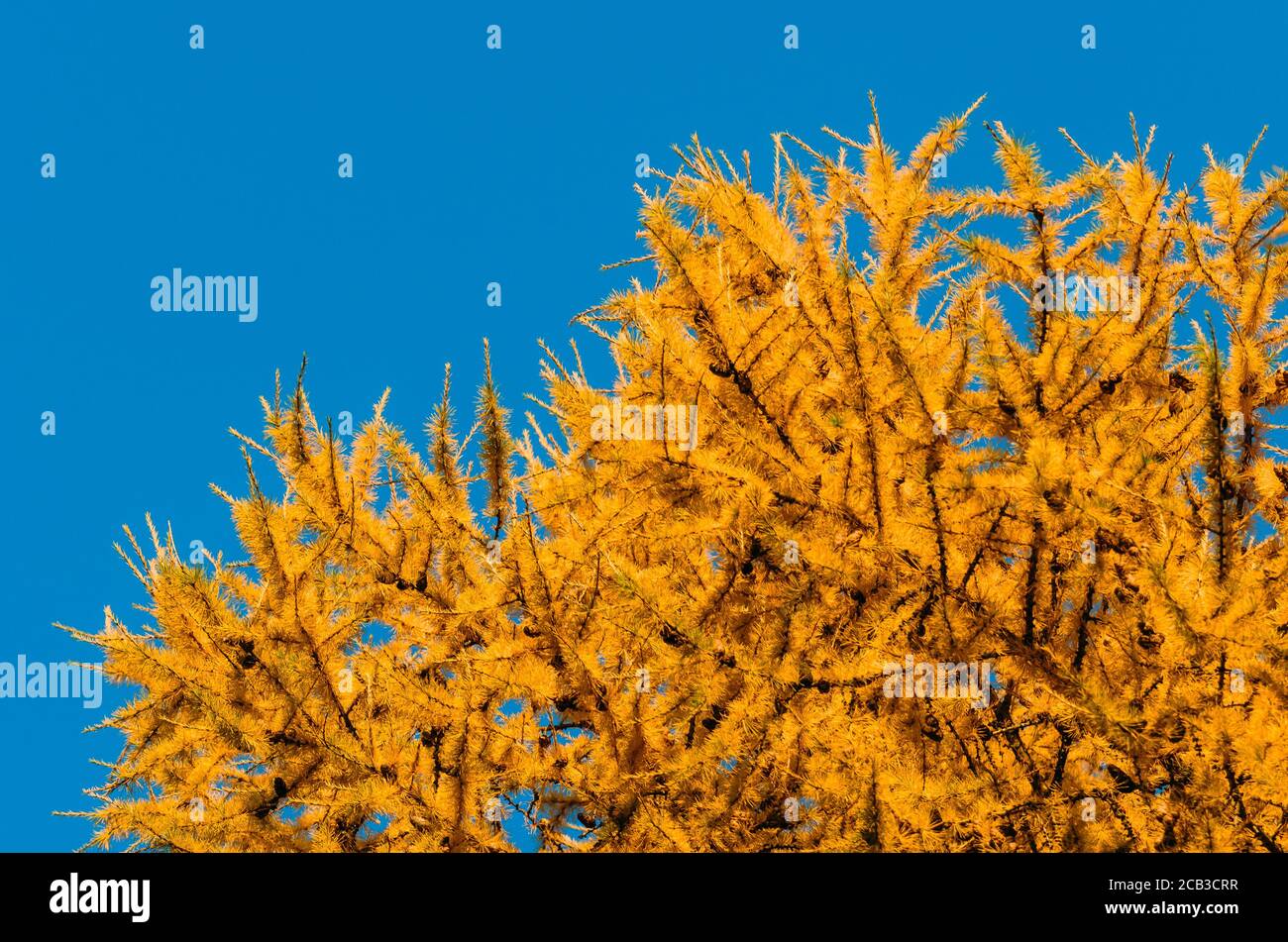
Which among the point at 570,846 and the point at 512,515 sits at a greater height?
the point at 512,515

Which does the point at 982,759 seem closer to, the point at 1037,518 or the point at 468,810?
the point at 1037,518

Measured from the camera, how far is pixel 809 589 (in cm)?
537

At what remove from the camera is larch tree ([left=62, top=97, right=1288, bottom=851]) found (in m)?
4.73

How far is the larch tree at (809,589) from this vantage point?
15.5 ft

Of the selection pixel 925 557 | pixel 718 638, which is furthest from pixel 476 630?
pixel 925 557

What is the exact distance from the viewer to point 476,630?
619 cm

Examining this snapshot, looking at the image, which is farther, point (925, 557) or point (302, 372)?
point (302, 372)

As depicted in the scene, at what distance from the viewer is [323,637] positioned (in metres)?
5.36
